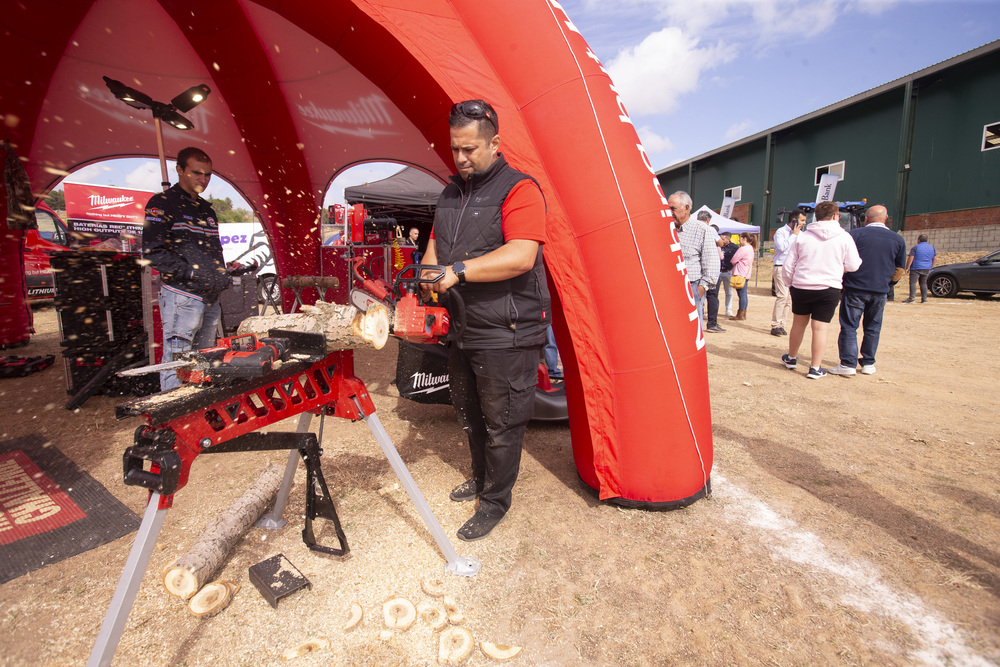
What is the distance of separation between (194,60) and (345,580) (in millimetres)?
5811

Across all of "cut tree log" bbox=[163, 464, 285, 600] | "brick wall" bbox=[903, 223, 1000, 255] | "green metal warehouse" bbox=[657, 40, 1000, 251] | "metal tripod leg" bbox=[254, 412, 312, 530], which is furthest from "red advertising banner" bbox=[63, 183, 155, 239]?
"green metal warehouse" bbox=[657, 40, 1000, 251]

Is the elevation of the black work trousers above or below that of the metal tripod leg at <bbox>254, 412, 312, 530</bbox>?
above

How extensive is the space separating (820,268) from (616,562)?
398 cm

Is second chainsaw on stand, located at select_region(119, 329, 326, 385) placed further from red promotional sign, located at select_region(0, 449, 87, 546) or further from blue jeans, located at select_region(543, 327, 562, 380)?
blue jeans, located at select_region(543, 327, 562, 380)

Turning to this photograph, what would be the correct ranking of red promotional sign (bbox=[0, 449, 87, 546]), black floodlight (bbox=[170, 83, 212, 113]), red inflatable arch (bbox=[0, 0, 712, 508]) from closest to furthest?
red inflatable arch (bbox=[0, 0, 712, 508]) < red promotional sign (bbox=[0, 449, 87, 546]) < black floodlight (bbox=[170, 83, 212, 113])

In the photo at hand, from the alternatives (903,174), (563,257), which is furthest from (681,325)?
(903,174)

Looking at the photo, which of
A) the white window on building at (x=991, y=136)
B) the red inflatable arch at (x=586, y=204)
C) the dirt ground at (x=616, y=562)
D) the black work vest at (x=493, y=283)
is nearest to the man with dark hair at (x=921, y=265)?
the white window on building at (x=991, y=136)

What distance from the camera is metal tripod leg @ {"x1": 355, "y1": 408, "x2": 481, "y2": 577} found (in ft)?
5.92

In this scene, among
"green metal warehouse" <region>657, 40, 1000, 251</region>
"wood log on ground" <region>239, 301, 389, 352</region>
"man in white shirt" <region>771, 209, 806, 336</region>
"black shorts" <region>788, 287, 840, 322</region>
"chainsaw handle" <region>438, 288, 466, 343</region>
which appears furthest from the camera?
"green metal warehouse" <region>657, 40, 1000, 251</region>

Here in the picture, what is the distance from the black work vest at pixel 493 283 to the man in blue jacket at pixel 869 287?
4.25 metres

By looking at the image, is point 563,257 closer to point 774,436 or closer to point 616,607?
point 616,607

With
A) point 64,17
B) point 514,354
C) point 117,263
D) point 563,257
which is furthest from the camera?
point 117,263

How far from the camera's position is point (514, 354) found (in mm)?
2180

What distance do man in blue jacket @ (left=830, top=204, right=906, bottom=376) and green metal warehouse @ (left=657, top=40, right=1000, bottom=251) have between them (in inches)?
543
